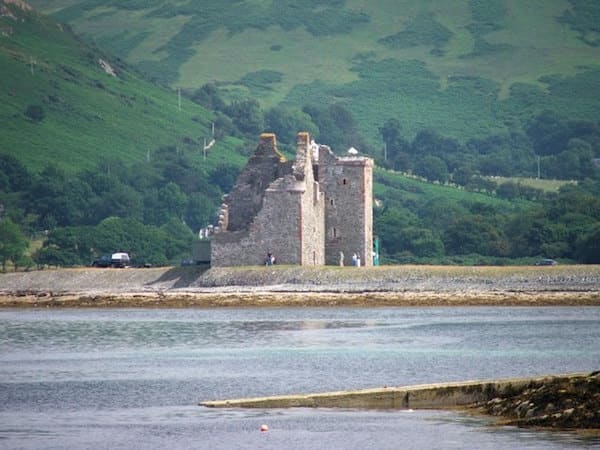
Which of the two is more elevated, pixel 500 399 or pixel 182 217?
pixel 182 217

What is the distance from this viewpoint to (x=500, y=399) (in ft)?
120

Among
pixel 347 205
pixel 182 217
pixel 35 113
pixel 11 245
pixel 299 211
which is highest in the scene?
pixel 35 113

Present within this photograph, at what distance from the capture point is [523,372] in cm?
4394

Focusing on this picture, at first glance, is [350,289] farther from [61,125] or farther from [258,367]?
[61,125]

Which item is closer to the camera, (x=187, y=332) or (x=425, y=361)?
(x=425, y=361)

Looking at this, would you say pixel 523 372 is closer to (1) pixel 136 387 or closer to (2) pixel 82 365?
(1) pixel 136 387

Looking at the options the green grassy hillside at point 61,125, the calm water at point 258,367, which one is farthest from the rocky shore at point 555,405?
the green grassy hillside at point 61,125

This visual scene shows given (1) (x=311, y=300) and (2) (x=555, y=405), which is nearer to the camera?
(2) (x=555, y=405)

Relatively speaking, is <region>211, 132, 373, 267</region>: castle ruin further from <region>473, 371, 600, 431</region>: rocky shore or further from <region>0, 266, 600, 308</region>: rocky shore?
<region>473, 371, 600, 431</region>: rocky shore

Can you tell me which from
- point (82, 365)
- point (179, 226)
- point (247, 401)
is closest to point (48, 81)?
point (179, 226)

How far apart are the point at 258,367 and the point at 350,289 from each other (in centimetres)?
2591

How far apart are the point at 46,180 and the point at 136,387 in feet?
383

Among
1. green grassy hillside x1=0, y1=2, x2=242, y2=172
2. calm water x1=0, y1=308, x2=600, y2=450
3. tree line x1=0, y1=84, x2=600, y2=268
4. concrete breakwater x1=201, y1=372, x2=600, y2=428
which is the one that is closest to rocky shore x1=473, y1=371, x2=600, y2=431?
concrete breakwater x1=201, y1=372, x2=600, y2=428

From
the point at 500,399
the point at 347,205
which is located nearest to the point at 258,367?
the point at 500,399
